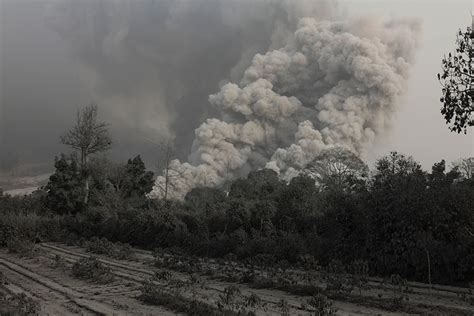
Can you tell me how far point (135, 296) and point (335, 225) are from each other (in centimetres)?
1022

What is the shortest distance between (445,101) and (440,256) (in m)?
5.40

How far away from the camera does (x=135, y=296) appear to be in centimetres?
1314

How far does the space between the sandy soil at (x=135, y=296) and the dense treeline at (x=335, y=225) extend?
163cm

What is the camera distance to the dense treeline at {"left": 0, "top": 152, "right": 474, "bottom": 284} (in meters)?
16.5

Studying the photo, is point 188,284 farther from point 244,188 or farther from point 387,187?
point 244,188

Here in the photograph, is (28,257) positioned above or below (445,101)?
below

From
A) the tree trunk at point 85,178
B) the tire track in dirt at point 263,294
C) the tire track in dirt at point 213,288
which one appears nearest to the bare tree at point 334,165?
the tree trunk at point 85,178

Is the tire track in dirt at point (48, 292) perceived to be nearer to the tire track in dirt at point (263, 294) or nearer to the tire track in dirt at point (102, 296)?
the tire track in dirt at point (102, 296)

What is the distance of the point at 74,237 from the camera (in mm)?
35188

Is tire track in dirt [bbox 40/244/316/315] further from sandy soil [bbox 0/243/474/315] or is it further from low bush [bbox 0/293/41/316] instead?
low bush [bbox 0/293/41/316]

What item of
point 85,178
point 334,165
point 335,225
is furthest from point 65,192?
point 335,225

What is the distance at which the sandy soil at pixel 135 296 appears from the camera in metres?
11.1

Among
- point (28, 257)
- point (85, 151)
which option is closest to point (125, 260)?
point (28, 257)

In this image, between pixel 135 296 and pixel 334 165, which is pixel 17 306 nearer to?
pixel 135 296
